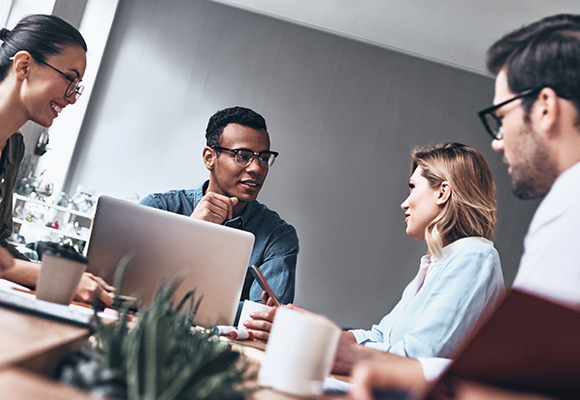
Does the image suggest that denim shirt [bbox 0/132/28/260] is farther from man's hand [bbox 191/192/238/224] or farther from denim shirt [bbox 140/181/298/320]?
man's hand [bbox 191/192/238/224]

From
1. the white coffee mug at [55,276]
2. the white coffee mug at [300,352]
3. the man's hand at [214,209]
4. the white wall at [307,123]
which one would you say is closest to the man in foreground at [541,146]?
the white coffee mug at [300,352]

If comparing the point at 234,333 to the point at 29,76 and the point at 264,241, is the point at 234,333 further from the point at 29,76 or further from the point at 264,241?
the point at 29,76

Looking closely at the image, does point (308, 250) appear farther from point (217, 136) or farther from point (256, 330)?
point (256, 330)

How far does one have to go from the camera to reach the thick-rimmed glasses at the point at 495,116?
996mm

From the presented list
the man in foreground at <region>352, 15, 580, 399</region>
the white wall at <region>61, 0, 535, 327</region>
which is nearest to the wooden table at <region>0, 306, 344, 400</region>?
the man in foreground at <region>352, 15, 580, 399</region>

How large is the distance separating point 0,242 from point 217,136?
1107 mm

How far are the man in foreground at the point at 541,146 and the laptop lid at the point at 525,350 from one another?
0.03 m

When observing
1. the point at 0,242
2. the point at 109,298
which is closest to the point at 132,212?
the point at 109,298

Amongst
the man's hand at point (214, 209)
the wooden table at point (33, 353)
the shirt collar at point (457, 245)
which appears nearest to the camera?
the wooden table at point (33, 353)

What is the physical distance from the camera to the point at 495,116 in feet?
3.59

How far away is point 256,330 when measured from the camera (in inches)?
59.4

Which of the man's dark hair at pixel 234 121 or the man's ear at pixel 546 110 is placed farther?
the man's dark hair at pixel 234 121

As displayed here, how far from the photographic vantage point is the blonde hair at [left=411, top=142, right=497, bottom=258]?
1860 millimetres

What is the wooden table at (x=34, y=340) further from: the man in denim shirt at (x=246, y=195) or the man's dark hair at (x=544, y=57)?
the man in denim shirt at (x=246, y=195)
